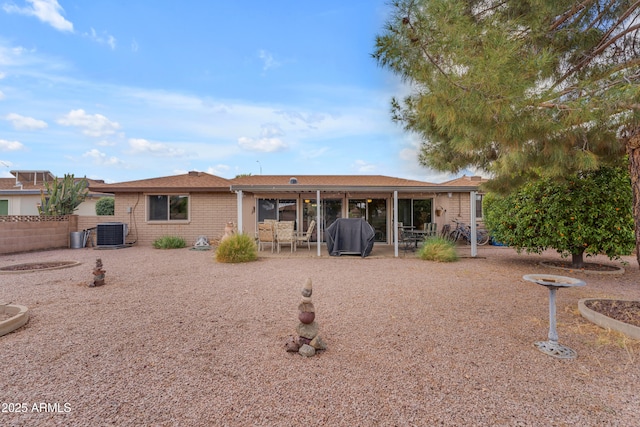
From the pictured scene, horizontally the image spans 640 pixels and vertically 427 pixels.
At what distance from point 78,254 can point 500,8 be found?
1218 cm

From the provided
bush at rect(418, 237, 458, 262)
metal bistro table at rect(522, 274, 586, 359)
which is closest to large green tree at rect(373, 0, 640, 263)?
metal bistro table at rect(522, 274, 586, 359)

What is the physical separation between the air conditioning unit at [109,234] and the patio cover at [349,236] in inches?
317

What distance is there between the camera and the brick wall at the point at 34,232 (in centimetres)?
968

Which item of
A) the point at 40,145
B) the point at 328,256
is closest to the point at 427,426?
the point at 328,256

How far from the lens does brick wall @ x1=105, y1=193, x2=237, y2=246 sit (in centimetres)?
1232

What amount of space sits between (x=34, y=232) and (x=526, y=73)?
14.1 m

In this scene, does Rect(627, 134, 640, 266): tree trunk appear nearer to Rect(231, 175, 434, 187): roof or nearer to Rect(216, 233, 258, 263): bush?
Rect(216, 233, 258, 263): bush

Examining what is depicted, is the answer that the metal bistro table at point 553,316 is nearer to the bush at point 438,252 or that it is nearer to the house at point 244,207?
the bush at point 438,252

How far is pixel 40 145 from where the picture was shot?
46.3 feet

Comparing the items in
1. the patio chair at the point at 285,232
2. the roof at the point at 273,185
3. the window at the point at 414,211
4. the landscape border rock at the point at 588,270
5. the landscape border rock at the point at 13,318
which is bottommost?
the landscape border rock at the point at 588,270

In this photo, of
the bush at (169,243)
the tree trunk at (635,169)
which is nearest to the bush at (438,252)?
the tree trunk at (635,169)

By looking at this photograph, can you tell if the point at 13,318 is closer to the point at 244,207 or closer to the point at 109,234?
the point at 244,207

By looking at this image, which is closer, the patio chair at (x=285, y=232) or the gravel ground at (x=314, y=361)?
the gravel ground at (x=314, y=361)

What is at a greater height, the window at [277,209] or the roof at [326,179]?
the roof at [326,179]
